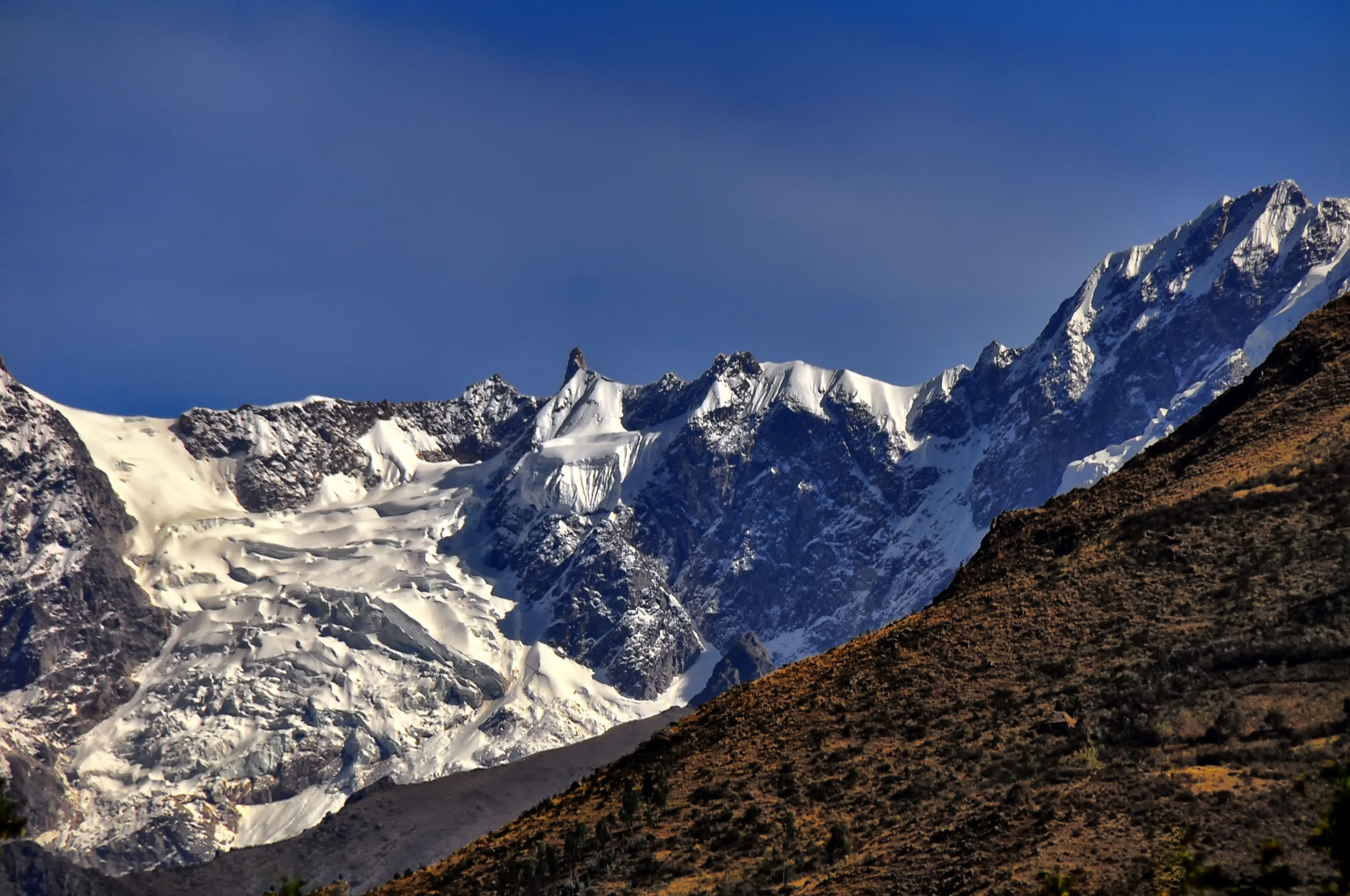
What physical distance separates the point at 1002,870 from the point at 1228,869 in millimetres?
5541

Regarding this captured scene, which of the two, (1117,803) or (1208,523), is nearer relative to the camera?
(1117,803)

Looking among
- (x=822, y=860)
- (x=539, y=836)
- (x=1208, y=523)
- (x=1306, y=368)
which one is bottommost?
(x=822, y=860)

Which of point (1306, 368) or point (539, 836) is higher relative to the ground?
point (1306, 368)

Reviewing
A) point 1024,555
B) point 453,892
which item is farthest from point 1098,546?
point 453,892

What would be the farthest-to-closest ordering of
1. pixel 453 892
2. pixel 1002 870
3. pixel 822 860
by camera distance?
pixel 453 892 < pixel 822 860 < pixel 1002 870

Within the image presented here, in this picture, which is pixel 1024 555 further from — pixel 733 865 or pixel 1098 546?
pixel 733 865

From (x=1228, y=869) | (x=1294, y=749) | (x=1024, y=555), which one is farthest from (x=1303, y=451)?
(x=1228, y=869)

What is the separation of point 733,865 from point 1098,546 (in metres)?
20.5

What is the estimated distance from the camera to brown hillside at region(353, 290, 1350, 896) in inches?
1656

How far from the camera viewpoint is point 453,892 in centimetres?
5456

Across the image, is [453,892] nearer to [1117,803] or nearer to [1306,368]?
[1117,803]

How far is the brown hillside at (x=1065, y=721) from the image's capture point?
138ft

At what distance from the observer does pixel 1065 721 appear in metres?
49.1

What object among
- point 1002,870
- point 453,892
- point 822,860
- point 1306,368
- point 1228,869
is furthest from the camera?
point 1306,368
